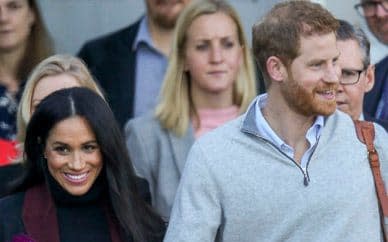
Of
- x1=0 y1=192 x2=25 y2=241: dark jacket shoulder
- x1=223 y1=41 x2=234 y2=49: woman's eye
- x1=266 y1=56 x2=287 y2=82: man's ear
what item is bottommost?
x1=0 y1=192 x2=25 y2=241: dark jacket shoulder

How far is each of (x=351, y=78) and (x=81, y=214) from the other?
4.84 feet

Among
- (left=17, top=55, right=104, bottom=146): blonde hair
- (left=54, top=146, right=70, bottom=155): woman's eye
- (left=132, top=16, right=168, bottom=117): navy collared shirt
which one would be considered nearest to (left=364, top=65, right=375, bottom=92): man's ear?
(left=132, top=16, right=168, bottom=117): navy collared shirt

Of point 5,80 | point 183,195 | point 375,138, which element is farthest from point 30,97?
point 375,138

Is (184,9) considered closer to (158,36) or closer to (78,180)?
(158,36)

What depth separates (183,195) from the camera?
496 cm

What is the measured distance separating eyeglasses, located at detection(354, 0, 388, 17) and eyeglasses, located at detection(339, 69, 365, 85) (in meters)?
0.94

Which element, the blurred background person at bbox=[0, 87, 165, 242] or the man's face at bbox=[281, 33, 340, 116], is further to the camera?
the blurred background person at bbox=[0, 87, 165, 242]

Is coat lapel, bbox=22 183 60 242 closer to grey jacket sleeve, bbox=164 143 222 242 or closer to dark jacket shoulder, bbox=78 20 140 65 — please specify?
grey jacket sleeve, bbox=164 143 222 242

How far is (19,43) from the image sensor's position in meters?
6.52

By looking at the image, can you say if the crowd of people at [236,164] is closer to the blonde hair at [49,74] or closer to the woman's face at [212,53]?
the blonde hair at [49,74]

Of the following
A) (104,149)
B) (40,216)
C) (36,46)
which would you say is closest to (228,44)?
(36,46)

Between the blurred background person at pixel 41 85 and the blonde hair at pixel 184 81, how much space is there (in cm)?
45

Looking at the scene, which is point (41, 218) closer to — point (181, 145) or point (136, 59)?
point (181, 145)

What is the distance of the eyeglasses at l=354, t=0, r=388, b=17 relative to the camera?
6766 mm
